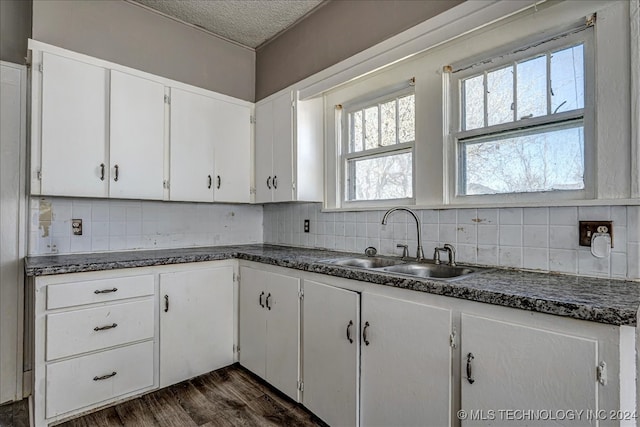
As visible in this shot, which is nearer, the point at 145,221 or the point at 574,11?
the point at 574,11

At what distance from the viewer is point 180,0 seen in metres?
2.54

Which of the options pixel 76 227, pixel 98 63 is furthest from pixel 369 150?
pixel 76 227

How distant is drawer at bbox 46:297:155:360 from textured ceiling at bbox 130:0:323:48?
7.37ft

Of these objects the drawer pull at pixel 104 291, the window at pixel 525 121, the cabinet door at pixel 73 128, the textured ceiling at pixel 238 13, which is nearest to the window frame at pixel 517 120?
the window at pixel 525 121

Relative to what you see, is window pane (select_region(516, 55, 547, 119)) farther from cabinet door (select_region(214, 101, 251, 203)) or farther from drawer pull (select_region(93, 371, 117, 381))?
drawer pull (select_region(93, 371, 117, 381))

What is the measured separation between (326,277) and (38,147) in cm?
189

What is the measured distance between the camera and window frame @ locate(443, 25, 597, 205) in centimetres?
147

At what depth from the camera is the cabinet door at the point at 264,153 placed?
9.28 feet

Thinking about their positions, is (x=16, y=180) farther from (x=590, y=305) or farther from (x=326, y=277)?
(x=590, y=305)

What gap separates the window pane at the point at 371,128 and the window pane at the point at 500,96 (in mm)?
804

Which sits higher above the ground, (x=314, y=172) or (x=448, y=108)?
(x=448, y=108)

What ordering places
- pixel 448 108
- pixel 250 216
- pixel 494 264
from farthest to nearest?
pixel 250 216, pixel 448 108, pixel 494 264

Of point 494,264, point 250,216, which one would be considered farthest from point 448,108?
point 250,216

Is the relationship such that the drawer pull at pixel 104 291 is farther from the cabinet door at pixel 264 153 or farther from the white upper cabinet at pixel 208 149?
the cabinet door at pixel 264 153
